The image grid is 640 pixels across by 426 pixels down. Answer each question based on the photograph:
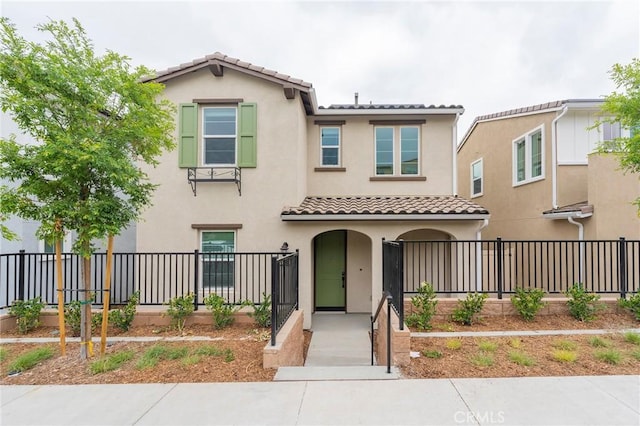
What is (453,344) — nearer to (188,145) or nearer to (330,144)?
(330,144)

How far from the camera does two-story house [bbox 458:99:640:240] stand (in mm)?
7996

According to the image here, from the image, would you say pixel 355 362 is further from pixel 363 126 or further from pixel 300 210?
pixel 363 126

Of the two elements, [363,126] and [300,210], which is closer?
[300,210]

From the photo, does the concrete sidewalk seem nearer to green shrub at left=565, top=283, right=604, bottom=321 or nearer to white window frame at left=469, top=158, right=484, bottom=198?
green shrub at left=565, top=283, right=604, bottom=321

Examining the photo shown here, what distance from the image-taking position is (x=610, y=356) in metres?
4.82

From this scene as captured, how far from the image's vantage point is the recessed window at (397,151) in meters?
10.0

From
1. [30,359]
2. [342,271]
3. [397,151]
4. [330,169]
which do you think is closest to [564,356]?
[342,271]

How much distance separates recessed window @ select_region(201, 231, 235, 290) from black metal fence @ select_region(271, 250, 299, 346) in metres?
1.71

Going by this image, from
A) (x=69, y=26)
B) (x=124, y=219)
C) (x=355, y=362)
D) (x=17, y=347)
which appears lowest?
(x=355, y=362)

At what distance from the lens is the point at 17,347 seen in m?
5.73

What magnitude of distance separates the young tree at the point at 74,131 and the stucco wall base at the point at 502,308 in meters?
5.99

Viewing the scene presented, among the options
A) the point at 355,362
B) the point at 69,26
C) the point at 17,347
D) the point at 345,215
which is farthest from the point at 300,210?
the point at 17,347

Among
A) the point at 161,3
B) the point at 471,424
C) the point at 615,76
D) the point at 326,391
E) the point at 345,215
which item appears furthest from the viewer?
the point at 161,3

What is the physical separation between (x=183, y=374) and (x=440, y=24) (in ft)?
40.3
